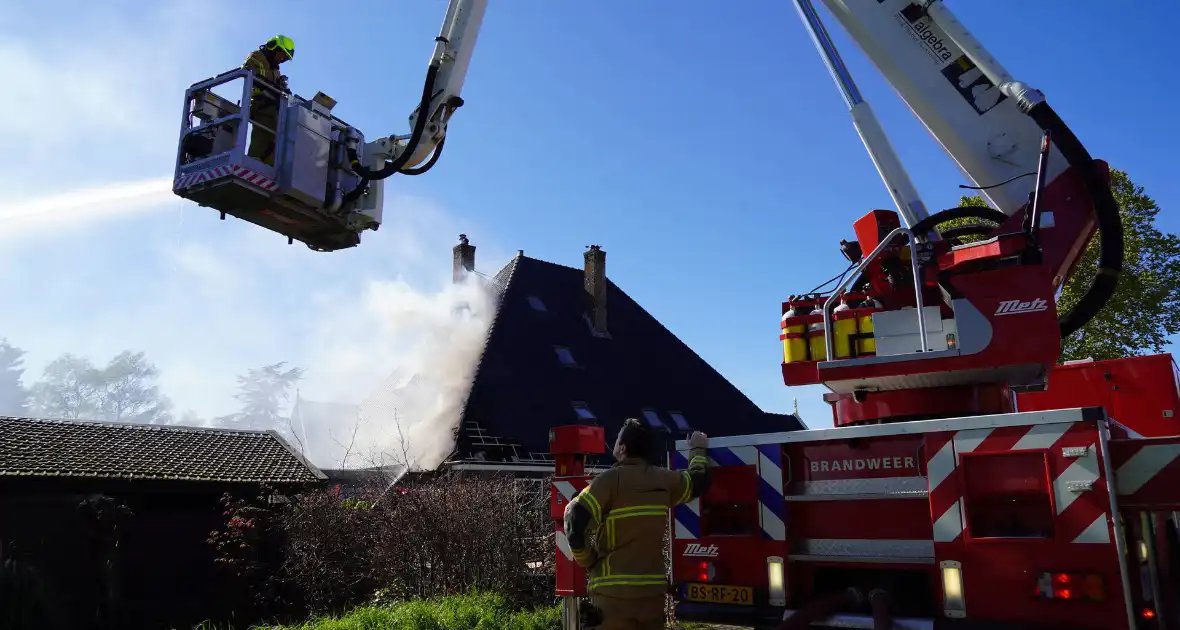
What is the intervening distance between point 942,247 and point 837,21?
279cm

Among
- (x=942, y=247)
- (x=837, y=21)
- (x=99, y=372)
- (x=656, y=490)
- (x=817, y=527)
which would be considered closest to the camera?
(x=656, y=490)

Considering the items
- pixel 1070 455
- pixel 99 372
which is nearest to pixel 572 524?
pixel 1070 455

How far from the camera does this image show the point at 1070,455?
4.05m

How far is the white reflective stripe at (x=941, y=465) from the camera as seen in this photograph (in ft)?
14.4

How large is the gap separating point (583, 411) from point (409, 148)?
51.4ft

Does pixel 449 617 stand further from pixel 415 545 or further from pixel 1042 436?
pixel 1042 436

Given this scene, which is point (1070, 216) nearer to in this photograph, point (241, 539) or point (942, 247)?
point (942, 247)

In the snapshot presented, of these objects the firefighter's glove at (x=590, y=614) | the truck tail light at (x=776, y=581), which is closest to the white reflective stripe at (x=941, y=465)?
the truck tail light at (x=776, y=581)

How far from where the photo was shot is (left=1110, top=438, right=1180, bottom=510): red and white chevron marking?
155 inches

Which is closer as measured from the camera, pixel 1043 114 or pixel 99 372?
pixel 1043 114

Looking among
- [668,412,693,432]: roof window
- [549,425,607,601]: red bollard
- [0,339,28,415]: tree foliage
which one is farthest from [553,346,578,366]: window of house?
[0,339,28,415]: tree foliage

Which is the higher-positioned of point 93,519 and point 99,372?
point 99,372

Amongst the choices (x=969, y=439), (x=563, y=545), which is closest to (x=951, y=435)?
(x=969, y=439)

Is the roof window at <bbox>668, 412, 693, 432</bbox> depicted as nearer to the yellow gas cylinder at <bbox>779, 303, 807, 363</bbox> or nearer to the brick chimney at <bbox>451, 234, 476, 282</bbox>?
the brick chimney at <bbox>451, 234, 476, 282</bbox>
